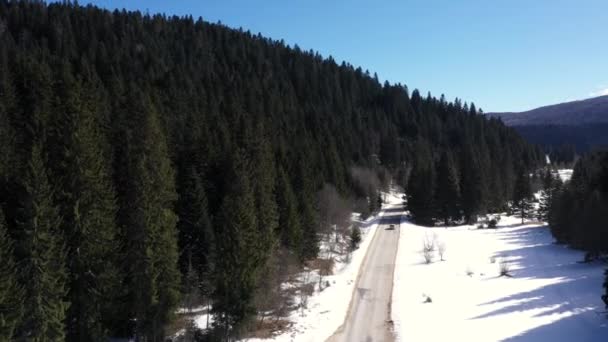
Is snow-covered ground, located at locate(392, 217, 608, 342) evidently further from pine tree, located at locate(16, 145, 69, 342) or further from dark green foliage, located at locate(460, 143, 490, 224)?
dark green foliage, located at locate(460, 143, 490, 224)

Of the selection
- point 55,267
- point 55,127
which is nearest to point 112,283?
point 55,267

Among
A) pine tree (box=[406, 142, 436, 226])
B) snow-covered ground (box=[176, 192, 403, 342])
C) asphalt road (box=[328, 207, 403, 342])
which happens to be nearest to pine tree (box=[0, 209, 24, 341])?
snow-covered ground (box=[176, 192, 403, 342])

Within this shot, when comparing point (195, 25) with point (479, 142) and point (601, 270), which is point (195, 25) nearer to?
point (479, 142)

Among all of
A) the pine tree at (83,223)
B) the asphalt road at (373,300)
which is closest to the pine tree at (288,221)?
the asphalt road at (373,300)

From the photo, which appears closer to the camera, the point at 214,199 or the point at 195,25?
the point at 214,199

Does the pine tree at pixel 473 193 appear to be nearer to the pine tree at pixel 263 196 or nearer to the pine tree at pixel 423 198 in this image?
the pine tree at pixel 423 198

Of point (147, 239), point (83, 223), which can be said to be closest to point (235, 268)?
point (147, 239)

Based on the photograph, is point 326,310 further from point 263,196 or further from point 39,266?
point 39,266
